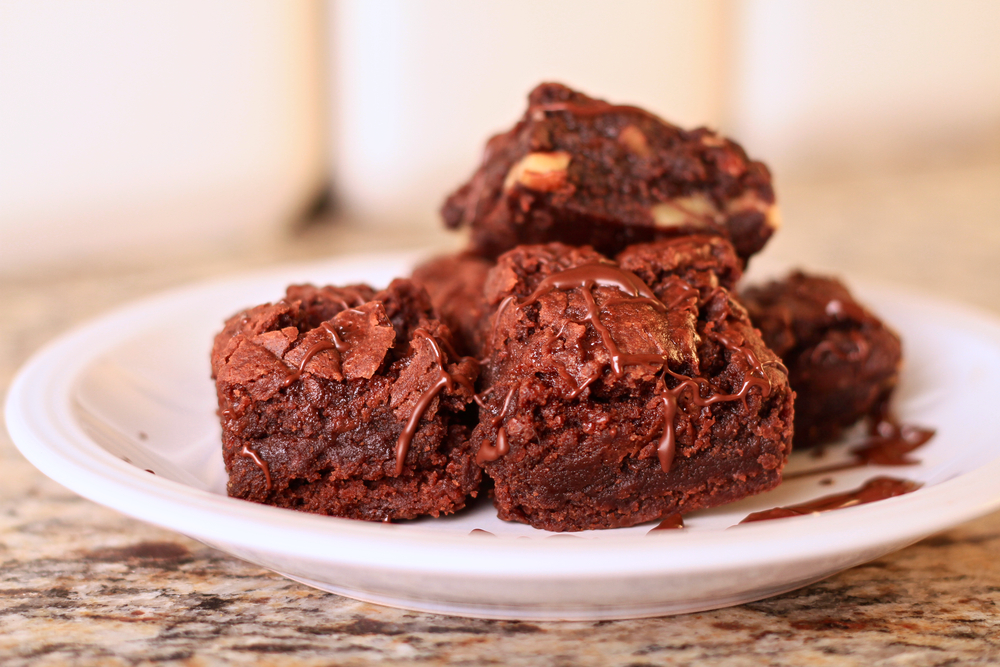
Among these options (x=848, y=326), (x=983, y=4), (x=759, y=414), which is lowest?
(x=759, y=414)

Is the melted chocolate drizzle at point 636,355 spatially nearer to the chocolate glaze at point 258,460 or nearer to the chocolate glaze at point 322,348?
the chocolate glaze at point 322,348

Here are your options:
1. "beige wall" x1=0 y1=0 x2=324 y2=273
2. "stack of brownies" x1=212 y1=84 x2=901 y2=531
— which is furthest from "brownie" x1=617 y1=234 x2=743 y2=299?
"beige wall" x1=0 y1=0 x2=324 y2=273

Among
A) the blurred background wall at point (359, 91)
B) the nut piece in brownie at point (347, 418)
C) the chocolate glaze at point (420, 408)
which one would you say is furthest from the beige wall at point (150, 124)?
the chocolate glaze at point (420, 408)

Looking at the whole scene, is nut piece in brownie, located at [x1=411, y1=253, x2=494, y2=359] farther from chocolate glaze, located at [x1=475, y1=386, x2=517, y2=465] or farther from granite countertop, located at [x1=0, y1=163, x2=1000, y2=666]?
granite countertop, located at [x1=0, y1=163, x2=1000, y2=666]

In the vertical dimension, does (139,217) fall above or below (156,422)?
above

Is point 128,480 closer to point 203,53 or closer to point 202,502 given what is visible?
point 202,502

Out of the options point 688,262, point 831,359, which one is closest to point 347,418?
point 688,262

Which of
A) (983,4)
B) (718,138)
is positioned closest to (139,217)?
(718,138)

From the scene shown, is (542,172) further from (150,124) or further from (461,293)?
(150,124)
